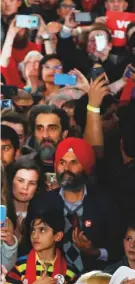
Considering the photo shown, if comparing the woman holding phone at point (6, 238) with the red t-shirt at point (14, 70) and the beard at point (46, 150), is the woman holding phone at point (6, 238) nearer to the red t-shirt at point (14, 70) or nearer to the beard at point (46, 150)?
the beard at point (46, 150)

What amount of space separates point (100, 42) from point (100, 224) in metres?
0.63

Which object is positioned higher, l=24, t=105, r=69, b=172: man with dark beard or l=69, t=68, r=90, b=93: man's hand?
l=69, t=68, r=90, b=93: man's hand

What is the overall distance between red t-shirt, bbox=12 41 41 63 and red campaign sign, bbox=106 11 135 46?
272 mm

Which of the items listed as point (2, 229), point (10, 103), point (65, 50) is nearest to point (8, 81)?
point (10, 103)

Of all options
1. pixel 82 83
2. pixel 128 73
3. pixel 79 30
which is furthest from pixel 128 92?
pixel 79 30

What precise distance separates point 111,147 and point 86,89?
22cm

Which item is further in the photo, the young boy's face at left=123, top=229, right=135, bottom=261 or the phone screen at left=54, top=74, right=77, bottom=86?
the phone screen at left=54, top=74, right=77, bottom=86

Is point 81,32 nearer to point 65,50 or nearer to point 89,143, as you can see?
point 65,50

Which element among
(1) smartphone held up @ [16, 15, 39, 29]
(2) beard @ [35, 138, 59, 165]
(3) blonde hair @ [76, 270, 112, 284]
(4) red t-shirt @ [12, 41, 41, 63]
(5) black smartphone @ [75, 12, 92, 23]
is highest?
(5) black smartphone @ [75, 12, 92, 23]

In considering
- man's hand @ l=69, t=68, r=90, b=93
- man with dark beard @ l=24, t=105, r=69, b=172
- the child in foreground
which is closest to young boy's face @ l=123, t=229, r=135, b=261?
the child in foreground

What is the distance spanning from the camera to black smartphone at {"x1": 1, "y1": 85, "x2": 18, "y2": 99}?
7.64ft

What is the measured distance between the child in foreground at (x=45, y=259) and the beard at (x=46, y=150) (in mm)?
178

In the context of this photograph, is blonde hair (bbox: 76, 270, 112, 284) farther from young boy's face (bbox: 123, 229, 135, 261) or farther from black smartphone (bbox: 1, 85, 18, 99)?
black smartphone (bbox: 1, 85, 18, 99)

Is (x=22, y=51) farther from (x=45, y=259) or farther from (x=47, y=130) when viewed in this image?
(x=45, y=259)
